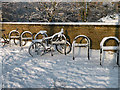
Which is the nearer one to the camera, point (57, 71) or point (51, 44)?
point (57, 71)

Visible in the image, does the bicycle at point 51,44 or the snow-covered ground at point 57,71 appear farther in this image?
the bicycle at point 51,44

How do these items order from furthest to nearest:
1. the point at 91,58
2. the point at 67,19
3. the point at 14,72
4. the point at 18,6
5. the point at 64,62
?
the point at 18,6 < the point at 67,19 < the point at 91,58 < the point at 64,62 < the point at 14,72

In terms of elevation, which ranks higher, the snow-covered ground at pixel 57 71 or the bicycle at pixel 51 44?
the bicycle at pixel 51 44

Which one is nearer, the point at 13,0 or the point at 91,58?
the point at 91,58

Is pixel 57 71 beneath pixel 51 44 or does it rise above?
beneath

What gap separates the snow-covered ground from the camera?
3.55 m

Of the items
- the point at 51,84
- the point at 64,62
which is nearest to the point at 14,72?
the point at 51,84

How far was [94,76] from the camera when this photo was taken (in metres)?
3.93

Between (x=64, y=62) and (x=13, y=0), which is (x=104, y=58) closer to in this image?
(x=64, y=62)

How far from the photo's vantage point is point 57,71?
4.30 meters

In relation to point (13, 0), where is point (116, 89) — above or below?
below

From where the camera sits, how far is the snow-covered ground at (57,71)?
3.55 meters

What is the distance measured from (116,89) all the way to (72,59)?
2300mm

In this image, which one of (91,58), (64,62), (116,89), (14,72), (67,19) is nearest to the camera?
(116,89)
